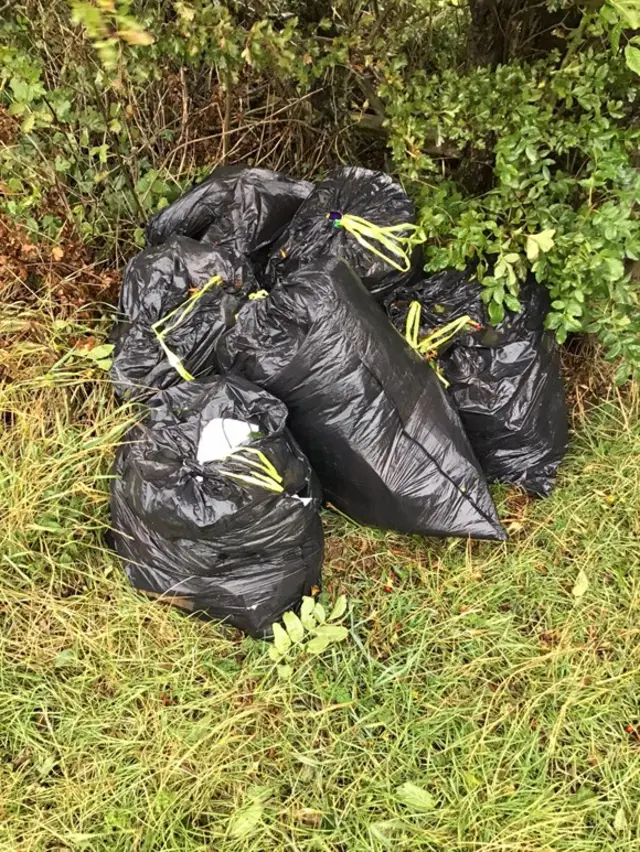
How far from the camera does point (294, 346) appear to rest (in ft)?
5.34

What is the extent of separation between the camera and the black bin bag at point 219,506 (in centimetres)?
150

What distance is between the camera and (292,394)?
166 centimetres

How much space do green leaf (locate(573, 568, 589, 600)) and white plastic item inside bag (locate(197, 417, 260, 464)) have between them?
95cm

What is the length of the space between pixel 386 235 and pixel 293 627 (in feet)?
3.55

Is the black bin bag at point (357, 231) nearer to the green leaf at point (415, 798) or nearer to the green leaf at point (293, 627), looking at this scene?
the green leaf at point (293, 627)

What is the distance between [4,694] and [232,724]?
54 centimetres

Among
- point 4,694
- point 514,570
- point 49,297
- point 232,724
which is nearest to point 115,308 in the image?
point 49,297

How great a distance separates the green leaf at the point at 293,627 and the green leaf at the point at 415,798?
0.40 metres

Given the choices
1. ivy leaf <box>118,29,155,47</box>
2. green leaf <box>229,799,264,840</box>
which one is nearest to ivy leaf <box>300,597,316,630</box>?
green leaf <box>229,799,264,840</box>

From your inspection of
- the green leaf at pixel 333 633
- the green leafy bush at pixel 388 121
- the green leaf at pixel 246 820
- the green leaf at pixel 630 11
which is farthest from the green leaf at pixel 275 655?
the green leaf at pixel 630 11

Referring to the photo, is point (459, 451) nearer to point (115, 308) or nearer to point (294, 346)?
point (294, 346)

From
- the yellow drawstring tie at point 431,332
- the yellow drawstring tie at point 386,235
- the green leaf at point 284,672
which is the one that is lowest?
the green leaf at point 284,672

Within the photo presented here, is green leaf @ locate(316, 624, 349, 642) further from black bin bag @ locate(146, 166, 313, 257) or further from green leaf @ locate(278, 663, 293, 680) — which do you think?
black bin bag @ locate(146, 166, 313, 257)

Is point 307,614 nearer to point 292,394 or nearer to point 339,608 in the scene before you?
point 339,608
